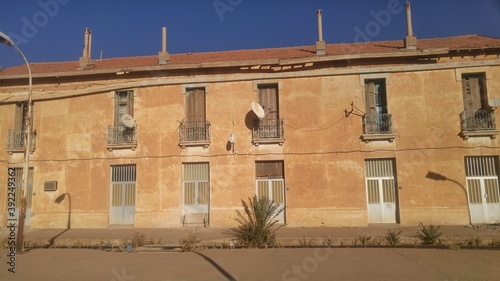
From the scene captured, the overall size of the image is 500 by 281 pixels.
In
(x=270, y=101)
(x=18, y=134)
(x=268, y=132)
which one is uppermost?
(x=270, y=101)

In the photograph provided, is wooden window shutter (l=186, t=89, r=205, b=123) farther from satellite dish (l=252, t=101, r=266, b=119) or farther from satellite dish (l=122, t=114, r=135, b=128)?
satellite dish (l=252, t=101, r=266, b=119)

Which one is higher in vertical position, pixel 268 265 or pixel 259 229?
pixel 259 229

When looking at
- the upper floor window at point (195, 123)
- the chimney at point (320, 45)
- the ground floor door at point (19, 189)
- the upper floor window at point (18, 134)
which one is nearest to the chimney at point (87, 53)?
the upper floor window at point (18, 134)

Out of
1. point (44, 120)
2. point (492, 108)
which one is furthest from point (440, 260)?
point (44, 120)

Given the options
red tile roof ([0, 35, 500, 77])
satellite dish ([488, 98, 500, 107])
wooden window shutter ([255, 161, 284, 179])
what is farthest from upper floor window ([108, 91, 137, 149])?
satellite dish ([488, 98, 500, 107])

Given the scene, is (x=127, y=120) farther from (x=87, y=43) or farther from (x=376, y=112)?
(x=376, y=112)

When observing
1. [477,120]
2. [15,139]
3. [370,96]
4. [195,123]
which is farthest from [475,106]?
[15,139]

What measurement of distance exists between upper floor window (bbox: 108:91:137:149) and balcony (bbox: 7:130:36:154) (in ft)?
12.3

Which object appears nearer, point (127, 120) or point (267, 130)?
point (267, 130)

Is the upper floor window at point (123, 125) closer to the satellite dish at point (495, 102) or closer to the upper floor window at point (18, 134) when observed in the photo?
the upper floor window at point (18, 134)

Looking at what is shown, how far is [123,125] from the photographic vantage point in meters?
16.6

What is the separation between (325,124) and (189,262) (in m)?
8.77

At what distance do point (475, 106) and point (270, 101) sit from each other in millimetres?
8434

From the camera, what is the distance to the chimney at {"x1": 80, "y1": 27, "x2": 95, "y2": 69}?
61.6ft
